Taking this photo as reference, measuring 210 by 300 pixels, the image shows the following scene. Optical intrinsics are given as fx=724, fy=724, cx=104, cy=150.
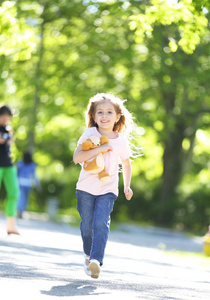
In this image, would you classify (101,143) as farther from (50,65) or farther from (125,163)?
(50,65)

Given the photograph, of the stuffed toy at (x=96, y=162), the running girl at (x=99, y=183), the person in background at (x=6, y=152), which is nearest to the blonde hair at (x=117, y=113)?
the running girl at (x=99, y=183)

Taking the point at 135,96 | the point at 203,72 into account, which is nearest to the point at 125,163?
the point at 203,72

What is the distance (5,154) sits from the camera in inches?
416

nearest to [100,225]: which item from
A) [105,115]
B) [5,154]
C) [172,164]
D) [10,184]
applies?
[105,115]

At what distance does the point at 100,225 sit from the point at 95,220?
0.07 meters

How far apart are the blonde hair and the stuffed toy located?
0.43 m

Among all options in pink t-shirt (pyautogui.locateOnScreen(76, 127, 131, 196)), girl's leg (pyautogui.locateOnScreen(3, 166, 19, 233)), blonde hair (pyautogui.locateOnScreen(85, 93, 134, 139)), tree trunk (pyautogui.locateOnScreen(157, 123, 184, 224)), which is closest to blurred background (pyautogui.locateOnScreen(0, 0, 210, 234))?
tree trunk (pyautogui.locateOnScreen(157, 123, 184, 224))

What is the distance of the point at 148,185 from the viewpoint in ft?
87.8

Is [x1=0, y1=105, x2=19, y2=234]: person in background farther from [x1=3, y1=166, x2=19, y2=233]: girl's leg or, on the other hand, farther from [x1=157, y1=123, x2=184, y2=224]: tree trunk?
[x1=157, y1=123, x2=184, y2=224]: tree trunk

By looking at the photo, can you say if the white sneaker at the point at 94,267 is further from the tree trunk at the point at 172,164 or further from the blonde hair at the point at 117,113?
the tree trunk at the point at 172,164

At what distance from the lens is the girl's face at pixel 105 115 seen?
22.8 feet

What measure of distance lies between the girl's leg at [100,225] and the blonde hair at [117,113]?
2.68 ft

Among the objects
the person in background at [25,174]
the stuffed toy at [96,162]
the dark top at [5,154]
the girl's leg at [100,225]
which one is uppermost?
the stuffed toy at [96,162]

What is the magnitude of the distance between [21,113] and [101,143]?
20.4m
